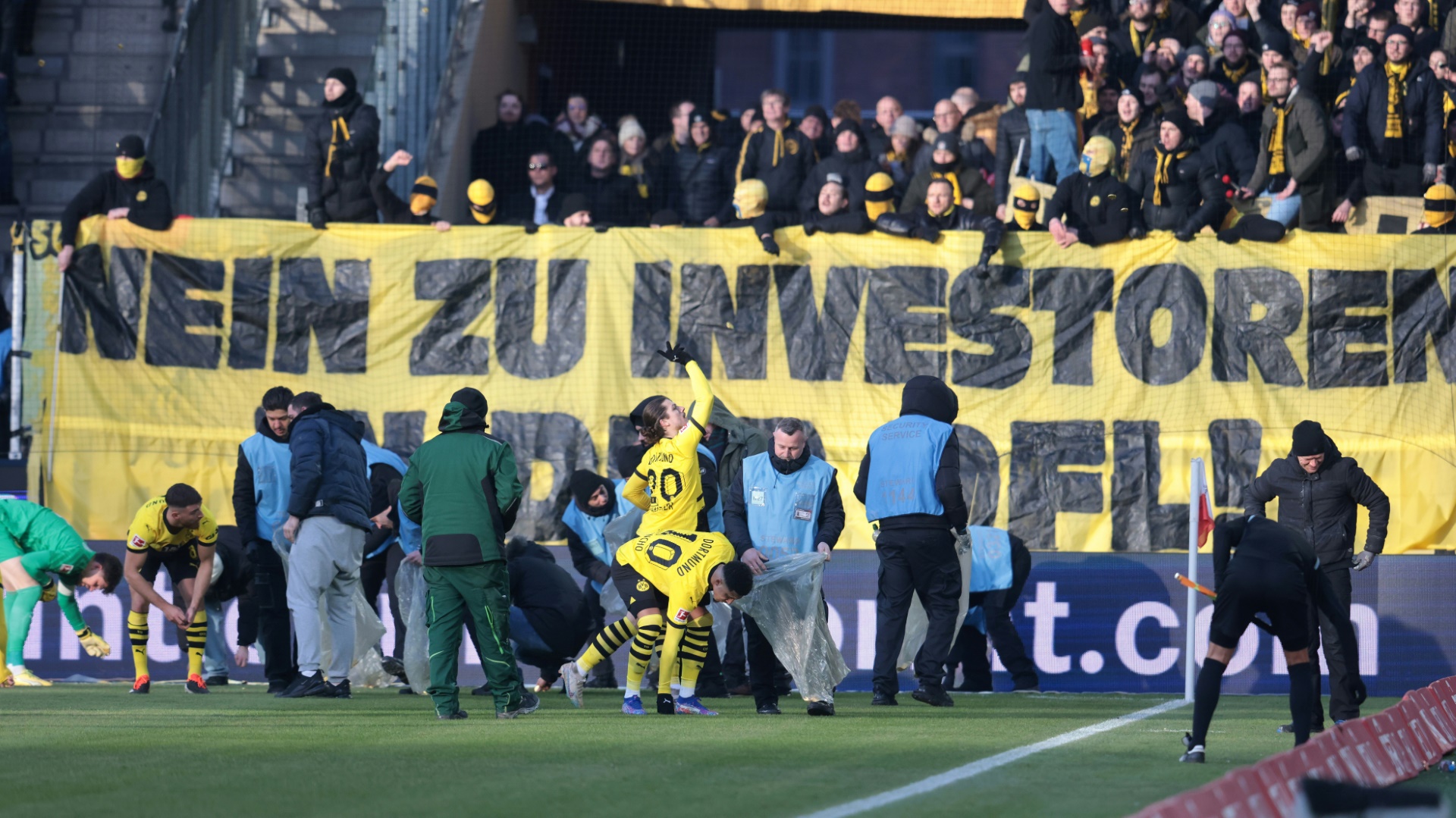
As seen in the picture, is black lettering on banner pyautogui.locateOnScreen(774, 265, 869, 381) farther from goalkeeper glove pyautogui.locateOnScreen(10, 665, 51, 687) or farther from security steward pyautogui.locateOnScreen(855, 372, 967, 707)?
goalkeeper glove pyautogui.locateOnScreen(10, 665, 51, 687)

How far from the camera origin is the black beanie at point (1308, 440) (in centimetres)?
1049

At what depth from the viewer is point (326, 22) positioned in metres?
19.2

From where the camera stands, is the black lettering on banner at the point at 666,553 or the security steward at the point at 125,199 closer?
the black lettering on banner at the point at 666,553

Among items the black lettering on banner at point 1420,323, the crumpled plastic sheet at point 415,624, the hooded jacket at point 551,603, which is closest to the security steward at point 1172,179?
the black lettering on banner at point 1420,323

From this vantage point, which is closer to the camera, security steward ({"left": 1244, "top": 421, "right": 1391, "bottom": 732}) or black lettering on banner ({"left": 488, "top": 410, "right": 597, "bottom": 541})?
security steward ({"left": 1244, "top": 421, "right": 1391, "bottom": 732})

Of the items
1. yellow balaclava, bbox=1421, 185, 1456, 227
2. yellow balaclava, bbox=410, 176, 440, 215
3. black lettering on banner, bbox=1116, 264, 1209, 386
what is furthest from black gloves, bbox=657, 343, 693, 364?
yellow balaclava, bbox=1421, 185, 1456, 227

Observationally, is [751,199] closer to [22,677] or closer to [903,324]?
[903,324]

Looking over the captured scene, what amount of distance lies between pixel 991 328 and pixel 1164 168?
2.10 metres

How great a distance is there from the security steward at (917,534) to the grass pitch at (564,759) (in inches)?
11.9

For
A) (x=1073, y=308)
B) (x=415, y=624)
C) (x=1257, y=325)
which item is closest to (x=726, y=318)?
(x=1073, y=308)

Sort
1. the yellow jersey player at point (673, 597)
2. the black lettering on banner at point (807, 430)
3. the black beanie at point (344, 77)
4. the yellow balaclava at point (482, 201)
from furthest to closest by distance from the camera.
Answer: the black beanie at point (344, 77), the yellow balaclava at point (482, 201), the black lettering on banner at point (807, 430), the yellow jersey player at point (673, 597)

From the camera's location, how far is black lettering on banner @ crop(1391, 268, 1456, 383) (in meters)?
14.1

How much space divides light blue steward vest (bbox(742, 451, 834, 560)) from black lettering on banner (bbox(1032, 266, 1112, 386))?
3.86m

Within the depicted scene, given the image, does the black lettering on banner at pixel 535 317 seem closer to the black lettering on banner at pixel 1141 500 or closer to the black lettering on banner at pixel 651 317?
the black lettering on banner at pixel 651 317
